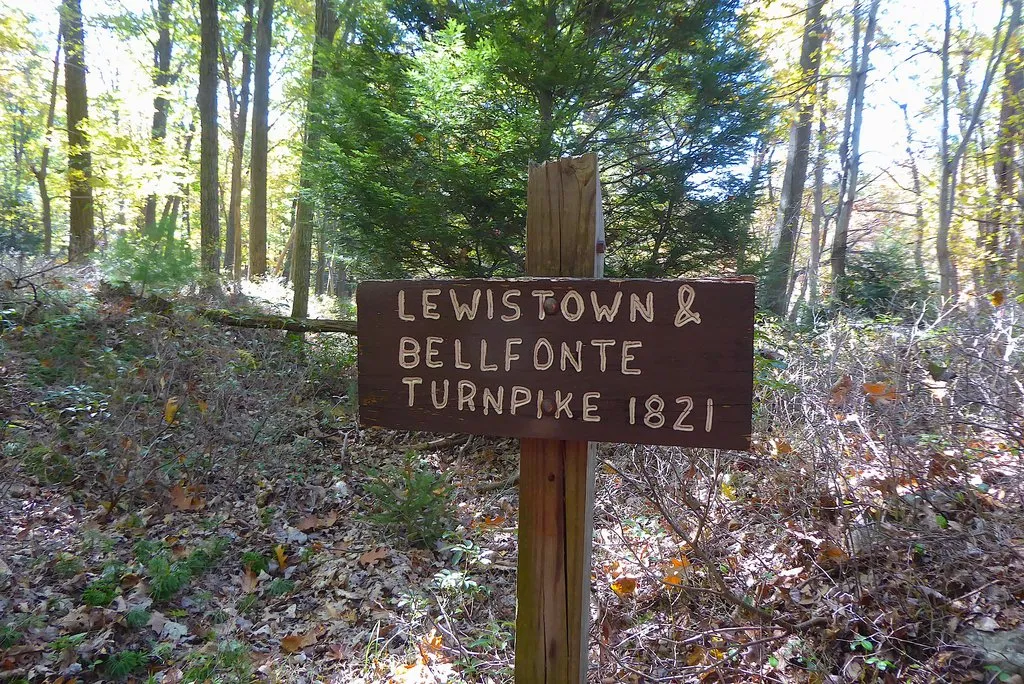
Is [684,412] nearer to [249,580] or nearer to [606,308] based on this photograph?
[606,308]

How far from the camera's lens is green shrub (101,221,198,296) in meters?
7.13

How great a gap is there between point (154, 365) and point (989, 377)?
6.80 meters

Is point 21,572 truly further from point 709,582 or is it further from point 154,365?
point 709,582

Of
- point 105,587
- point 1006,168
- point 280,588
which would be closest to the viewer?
point 105,587

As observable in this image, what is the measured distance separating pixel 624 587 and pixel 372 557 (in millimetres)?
1938

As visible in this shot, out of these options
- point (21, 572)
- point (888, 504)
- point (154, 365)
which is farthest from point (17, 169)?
point (888, 504)

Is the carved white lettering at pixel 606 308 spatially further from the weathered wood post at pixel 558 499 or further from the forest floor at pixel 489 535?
the forest floor at pixel 489 535

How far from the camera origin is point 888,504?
319 cm

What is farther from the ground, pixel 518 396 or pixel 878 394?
pixel 518 396

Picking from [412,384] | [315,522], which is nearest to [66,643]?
[315,522]

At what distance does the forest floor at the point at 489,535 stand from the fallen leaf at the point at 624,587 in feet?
0.10

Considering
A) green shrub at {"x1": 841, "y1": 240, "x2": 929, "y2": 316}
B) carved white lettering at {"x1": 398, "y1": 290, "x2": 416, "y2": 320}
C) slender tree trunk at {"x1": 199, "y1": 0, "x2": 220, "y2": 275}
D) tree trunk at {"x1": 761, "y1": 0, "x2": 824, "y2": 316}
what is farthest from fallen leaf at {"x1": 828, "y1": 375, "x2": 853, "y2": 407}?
slender tree trunk at {"x1": 199, "y1": 0, "x2": 220, "y2": 275}

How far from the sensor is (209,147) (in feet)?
33.0

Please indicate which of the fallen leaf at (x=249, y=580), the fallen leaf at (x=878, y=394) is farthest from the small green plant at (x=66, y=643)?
the fallen leaf at (x=878, y=394)
